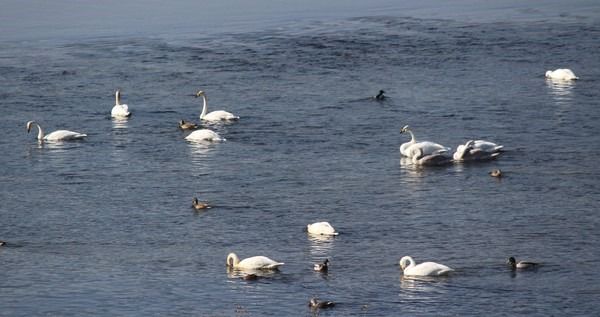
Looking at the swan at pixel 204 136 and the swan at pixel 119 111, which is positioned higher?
the swan at pixel 119 111

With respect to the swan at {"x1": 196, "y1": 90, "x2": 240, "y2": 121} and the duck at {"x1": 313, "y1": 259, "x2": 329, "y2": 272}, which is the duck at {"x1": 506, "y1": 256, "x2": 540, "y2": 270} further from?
the swan at {"x1": 196, "y1": 90, "x2": 240, "y2": 121}

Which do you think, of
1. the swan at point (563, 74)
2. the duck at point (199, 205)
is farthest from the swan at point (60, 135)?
the swan at point (563, 74)

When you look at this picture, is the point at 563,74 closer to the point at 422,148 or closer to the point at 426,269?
the point at 422,148

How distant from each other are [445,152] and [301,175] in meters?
3.72

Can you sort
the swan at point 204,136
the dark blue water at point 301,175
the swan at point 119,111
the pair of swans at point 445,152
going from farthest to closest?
the swan at point 119,111, the swan at point 204,136, the pair of swans at point 445,152, the dark blue water at point 301,175

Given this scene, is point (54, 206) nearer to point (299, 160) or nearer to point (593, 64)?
point (299, 160)

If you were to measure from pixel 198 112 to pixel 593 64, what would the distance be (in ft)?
43.8

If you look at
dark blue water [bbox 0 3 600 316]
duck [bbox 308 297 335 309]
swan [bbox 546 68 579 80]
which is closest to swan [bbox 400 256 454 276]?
dark blue water [bbox 0 3 600 316]

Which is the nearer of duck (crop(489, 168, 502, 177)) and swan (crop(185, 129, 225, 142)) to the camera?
duck (crop(489, 168, 502, 177))

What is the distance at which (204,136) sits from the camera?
119 feet

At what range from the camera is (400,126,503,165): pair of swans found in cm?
3338

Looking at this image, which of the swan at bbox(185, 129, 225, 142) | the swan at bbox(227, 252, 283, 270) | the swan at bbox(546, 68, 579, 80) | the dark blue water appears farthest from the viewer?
the swan at bbox(546, 68, 579, 80)

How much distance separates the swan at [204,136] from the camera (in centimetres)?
3644

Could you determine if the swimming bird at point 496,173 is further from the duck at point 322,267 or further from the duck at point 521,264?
the duck at point 322,267
